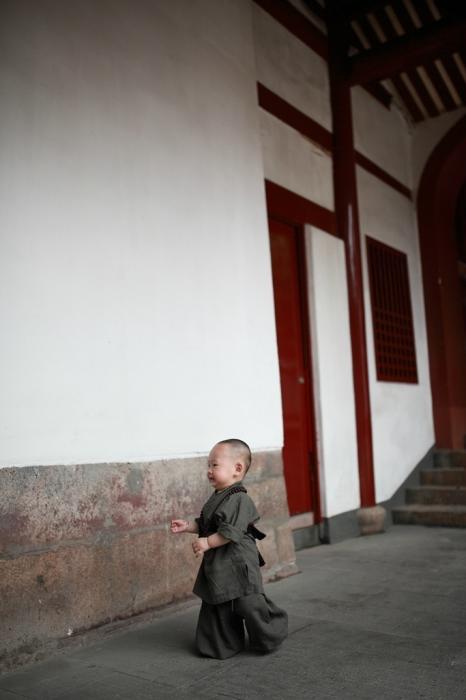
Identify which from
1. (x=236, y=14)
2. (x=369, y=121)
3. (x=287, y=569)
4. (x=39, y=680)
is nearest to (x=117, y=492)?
(x=39, y=680)

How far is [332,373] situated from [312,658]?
10.3 feet

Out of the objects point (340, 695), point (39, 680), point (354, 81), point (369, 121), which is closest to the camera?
point (340, 695)

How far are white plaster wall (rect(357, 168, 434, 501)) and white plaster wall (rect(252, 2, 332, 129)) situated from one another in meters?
0.88

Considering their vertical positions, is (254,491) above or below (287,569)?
above

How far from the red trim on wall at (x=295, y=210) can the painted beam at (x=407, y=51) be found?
1.32 m

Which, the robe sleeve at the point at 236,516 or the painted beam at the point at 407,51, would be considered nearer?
the robe sleeve at the point at 236,516

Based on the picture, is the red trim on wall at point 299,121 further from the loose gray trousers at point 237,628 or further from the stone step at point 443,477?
the loose gray trousers at point 237,628

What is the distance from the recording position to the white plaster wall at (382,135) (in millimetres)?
6562

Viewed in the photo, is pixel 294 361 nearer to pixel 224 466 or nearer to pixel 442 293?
pixel 224 466

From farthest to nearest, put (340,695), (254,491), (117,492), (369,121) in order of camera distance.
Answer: (369,121) → (254,491) → (117,492) → (340,695)

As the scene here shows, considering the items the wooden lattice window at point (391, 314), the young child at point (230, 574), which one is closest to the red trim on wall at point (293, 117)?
the wooden lattice window at point (391, 314)

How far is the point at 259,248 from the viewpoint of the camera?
14.7ft

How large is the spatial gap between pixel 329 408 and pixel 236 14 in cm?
304

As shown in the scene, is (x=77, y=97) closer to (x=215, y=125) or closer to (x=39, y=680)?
(x=215, y=125)
